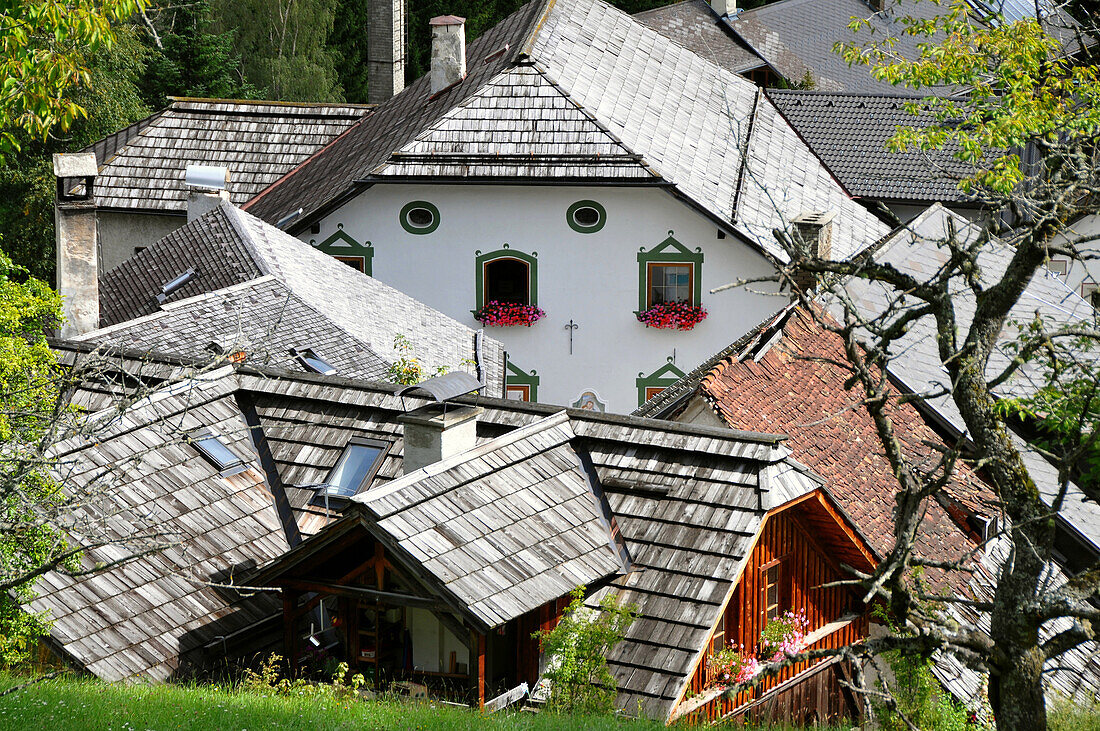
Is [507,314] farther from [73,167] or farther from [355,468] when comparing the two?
[355,468]

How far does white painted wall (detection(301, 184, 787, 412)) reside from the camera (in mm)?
22375

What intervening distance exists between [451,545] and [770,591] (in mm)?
3288

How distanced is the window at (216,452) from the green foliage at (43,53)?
3.44 meters

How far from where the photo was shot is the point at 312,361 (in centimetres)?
1627

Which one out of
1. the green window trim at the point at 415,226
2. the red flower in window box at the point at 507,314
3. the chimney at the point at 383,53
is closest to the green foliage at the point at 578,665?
the red flower in window box at the point at 507,314

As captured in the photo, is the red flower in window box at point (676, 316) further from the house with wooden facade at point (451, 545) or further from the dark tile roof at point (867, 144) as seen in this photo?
the dark tile roof at point (867, 144)

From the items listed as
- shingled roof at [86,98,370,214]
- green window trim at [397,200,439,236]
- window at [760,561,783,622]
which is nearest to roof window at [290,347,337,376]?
window at [760,561,783,622]

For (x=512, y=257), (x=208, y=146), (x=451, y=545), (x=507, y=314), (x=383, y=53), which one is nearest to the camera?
(x=451, y=545)

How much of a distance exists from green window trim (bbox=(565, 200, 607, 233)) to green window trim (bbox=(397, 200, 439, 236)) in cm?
225

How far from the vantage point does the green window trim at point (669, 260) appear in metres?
22.4

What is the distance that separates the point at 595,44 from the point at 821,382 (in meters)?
11.8

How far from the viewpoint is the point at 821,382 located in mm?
16453

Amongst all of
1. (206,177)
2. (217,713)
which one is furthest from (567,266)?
(217,713)

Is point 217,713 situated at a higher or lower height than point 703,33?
lower
